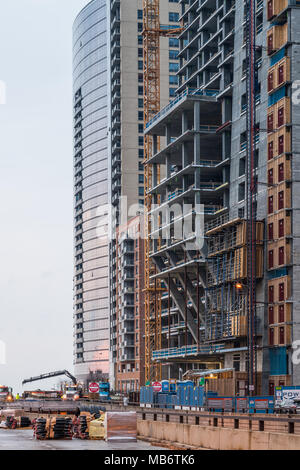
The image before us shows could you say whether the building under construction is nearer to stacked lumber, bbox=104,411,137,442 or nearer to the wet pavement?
the wet pavement

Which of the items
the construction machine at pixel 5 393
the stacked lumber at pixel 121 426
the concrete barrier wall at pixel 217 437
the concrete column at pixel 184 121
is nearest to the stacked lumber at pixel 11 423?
the concrete barrier wall at pixel 217 437

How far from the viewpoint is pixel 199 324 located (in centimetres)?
13575

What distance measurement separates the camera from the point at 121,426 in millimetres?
55969

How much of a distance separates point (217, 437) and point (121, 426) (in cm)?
1094

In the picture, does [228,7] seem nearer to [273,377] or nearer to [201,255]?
[201,255]

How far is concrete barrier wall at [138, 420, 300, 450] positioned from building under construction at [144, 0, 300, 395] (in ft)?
145

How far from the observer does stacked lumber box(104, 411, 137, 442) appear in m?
55.7

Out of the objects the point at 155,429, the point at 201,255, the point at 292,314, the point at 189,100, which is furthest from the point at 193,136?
the point at 155,429

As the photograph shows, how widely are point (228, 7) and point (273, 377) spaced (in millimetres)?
56515

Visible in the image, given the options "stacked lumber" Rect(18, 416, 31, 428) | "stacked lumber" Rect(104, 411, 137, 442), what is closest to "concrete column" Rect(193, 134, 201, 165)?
"stacked lumber" Rect(18, 416, 31, 428)

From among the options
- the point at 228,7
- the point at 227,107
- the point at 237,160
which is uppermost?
the point at 228,7

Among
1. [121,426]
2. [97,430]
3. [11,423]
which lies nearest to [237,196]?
[11,423]

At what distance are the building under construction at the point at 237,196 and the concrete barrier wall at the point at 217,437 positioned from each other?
145ft

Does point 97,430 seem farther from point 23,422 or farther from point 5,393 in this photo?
point 5,393
